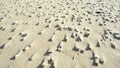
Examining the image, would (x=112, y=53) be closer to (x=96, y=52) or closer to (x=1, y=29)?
(x=96, y=52)

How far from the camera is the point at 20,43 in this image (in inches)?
188

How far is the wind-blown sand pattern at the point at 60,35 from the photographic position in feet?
13.1

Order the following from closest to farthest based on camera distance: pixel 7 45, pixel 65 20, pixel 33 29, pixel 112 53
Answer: pixel 112 53, pixel 7 45, pixel 33 29, pixel 65 20

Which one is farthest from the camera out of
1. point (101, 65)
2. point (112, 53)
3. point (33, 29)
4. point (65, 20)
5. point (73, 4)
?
point (73, 4)

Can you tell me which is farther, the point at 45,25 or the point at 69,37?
the point at 45,25

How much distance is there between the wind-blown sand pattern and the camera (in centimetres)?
400

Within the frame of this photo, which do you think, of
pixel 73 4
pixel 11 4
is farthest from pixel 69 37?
pixel 11 4

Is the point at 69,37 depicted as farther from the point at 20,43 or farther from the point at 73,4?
the point at 73,4

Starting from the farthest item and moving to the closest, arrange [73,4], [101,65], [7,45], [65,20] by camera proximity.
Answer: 1. [73,4]
2. [65,20]
3. [7,45]
4. [101,65]

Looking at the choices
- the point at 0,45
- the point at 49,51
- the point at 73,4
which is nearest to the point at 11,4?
the point at 73,4

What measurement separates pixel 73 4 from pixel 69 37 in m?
3.42

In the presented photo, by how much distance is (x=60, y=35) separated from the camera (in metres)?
5.11

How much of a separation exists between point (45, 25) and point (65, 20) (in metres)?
0.71

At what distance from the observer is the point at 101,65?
3822mm
